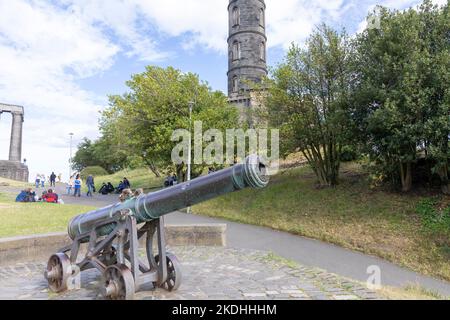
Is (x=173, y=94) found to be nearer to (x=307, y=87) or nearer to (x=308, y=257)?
(x=307, y=87)

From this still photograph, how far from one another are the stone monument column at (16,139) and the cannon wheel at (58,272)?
54020mm

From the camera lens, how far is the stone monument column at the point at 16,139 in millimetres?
52581

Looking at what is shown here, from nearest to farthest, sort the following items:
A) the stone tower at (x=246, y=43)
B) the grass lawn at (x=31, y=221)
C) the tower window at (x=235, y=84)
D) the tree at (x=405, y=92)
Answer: the grass lawn at (x=31, y=221)
the tree at (x=405, y=92)
the stone tower at (x=246, y=43)
the tower window at (x=235, y=84)

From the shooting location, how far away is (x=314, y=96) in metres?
18.7

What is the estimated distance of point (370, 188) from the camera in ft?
54.7

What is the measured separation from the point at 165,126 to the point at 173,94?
89.3 inches

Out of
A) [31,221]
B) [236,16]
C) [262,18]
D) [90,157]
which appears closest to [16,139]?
[90,157]

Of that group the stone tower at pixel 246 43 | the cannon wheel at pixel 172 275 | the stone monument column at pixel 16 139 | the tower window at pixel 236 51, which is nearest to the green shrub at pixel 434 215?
the cannon wheel at pixel 172 275

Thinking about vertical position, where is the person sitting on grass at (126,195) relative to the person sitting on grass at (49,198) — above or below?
below

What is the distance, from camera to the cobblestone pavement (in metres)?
5.70

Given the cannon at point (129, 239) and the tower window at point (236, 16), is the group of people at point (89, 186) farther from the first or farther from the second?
the tower window at point (236, 16)

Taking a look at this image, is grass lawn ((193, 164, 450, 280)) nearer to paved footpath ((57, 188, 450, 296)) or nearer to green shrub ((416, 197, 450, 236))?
green shrub ((416, 197, 450, 236))

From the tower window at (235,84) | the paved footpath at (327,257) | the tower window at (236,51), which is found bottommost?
the paved footpath at (327,257)

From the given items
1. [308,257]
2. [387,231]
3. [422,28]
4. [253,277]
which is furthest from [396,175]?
[253,277]
